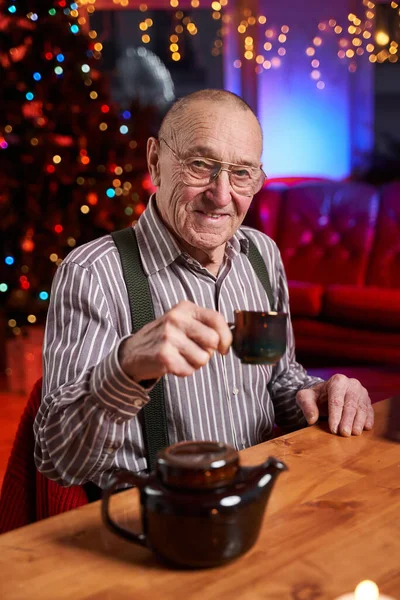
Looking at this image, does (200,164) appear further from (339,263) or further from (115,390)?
(339,263)

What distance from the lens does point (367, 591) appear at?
79 centimetres

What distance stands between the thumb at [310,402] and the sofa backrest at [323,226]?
323 centimetres

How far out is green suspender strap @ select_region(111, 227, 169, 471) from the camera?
1.38 meters

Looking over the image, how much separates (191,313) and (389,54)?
5.59m

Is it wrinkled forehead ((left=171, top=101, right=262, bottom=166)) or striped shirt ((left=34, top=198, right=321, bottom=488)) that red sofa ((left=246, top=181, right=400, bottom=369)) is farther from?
wrinkled forehead ((left=171, top=101, right=262, bottom=166))

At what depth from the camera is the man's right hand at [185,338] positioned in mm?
956

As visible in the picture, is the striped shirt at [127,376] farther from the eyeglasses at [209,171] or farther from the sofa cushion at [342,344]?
the sofa cushion at [342,344]

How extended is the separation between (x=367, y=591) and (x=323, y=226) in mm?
4182

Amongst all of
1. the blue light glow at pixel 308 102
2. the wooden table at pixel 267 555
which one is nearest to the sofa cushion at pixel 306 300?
the blue light glow at pixel 308 102

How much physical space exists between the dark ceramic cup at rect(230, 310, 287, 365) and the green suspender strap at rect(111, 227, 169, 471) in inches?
15.4

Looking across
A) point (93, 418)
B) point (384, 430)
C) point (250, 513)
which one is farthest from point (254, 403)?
point (250, 513)

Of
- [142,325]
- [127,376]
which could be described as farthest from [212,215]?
[127,376]

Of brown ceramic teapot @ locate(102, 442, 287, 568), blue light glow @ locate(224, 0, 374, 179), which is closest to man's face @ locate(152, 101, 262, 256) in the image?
brown ceramic teapot @ locate(102, 442, 287, 568)

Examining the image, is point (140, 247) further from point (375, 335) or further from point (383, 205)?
point (383, 205)
